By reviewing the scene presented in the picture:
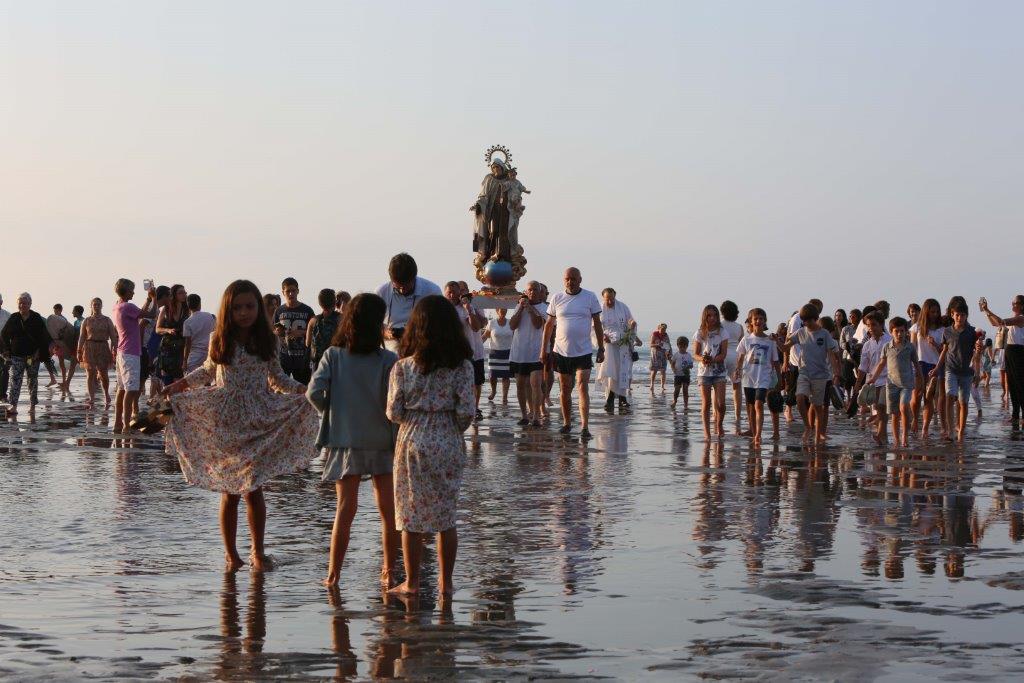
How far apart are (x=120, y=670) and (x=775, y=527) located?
5.27 meters

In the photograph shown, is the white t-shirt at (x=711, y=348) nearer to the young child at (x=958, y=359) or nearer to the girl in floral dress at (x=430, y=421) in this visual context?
the young child at (x=958, y=359)

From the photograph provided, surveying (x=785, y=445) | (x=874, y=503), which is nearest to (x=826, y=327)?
(x=785, y=445)

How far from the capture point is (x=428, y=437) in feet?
25.7

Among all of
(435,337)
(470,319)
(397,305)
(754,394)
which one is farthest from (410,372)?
(470,319)

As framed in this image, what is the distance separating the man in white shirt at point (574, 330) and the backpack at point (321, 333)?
414 centimetres

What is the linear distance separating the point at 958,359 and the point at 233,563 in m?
12.7

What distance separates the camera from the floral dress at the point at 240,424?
8.79m

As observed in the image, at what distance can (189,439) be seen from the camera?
350 inches

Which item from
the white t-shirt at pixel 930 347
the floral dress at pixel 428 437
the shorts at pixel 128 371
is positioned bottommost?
the floral dress at pixel 428 437

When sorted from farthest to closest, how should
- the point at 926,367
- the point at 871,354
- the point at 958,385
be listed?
the point at 926,367, the point at 871,354, the point at 958,385

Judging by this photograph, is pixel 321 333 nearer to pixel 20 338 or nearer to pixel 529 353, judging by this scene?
pixel 529 353

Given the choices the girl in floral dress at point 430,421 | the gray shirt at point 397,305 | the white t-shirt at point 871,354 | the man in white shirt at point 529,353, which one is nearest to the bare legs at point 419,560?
the girl in floral dress at point 430,421

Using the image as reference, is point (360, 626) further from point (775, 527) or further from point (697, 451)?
point (697, 451)

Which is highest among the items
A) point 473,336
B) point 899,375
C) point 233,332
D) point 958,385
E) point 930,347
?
point 473,336
